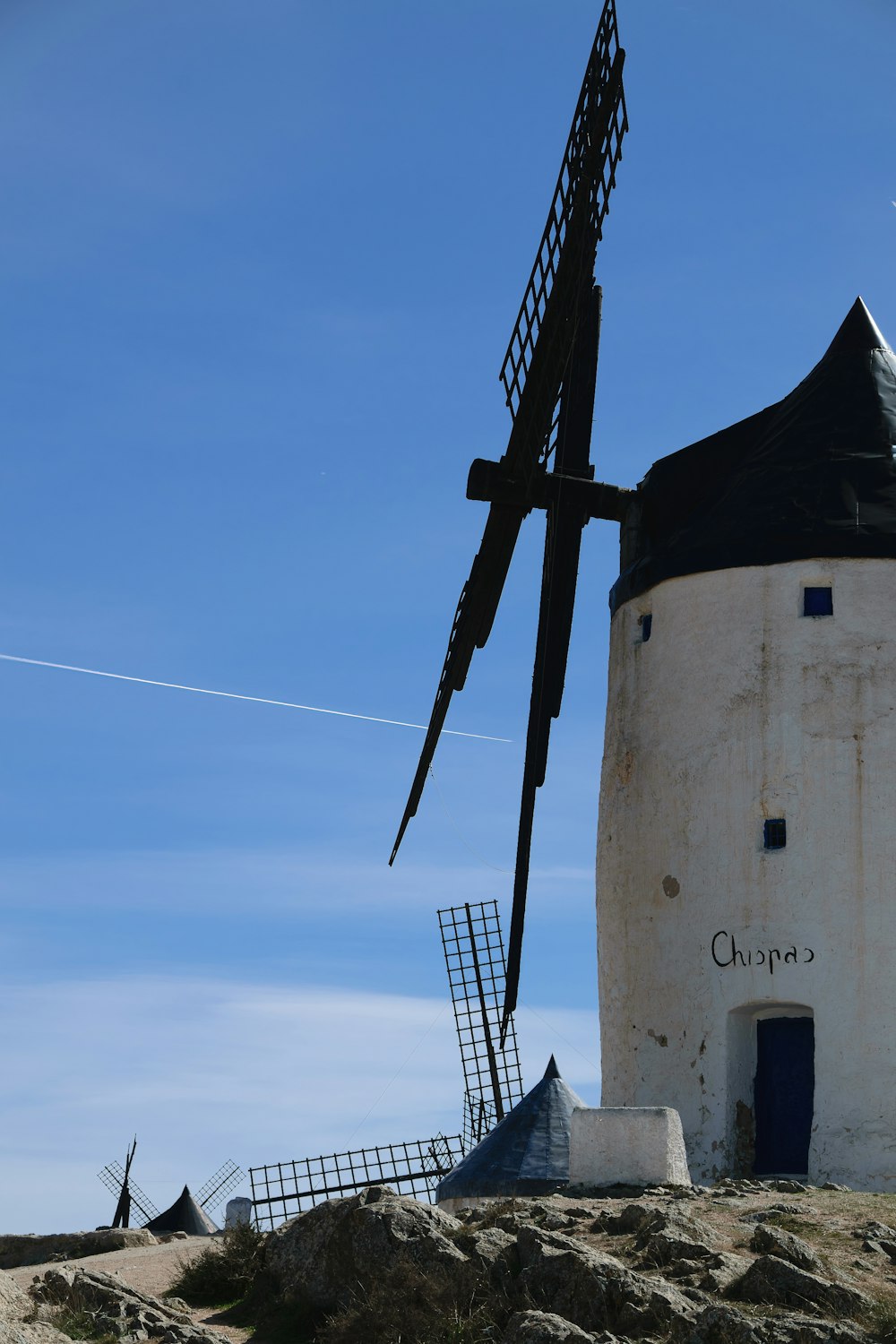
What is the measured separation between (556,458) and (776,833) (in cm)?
599

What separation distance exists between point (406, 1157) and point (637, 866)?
820 centimetres

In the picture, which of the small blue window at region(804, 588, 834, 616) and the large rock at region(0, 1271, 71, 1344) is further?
the small blue window at region(804, 588, 834, 616)

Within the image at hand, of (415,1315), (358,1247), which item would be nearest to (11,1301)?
(358,1247)

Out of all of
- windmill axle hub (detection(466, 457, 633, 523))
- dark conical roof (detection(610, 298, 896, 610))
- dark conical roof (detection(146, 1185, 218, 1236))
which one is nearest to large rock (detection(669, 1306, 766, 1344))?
dark conical roof (detection(610, 298, 896, 610))

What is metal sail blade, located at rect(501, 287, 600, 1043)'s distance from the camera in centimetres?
2161

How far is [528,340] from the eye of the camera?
2250 centimetres

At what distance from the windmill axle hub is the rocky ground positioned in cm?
910

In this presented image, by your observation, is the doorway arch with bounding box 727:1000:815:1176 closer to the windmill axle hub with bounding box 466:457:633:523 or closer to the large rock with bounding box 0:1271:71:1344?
the windmill axle hub with bounding box 466:457:633:523

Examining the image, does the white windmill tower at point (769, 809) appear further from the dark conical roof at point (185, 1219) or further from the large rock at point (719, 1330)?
the dark conical roof at point (185, 1219)

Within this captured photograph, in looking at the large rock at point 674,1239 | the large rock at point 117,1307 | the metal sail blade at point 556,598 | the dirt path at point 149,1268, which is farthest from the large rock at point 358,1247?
the metal sail blade at point 556,598

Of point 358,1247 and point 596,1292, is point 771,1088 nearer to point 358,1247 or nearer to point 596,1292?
point 358,1247

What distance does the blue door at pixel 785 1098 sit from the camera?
18.2 metres

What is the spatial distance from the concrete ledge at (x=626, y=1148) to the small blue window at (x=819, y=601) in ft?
18.7

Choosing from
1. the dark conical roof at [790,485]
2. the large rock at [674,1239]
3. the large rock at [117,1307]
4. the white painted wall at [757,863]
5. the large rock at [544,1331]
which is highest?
the dark conical roof at [790,485]
